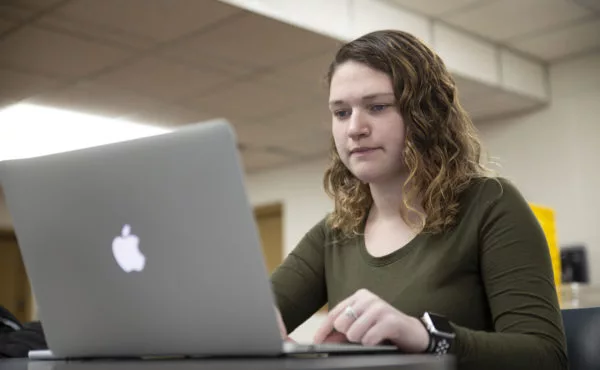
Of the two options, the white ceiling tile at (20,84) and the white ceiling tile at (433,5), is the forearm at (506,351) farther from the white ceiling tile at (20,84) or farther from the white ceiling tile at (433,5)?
the white ceiling tile at (20,84)

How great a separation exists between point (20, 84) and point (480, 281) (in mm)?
3843

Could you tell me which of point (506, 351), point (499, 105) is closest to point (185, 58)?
point (499, 105)

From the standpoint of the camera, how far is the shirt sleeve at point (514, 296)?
36.4 inches

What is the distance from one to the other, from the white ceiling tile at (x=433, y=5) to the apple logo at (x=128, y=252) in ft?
11.4

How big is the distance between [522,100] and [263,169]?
9.74 feet

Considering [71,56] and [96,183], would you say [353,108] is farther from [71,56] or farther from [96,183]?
[71,56]

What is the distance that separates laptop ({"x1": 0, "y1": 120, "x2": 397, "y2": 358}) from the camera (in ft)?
2.26

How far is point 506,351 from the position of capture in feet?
3.09

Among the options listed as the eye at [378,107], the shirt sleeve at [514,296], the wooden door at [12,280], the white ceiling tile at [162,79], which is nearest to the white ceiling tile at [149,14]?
the white ceiling tile at [162,79]

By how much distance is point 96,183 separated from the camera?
0.78 metres

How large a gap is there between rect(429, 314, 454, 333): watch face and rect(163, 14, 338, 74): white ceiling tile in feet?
9.12

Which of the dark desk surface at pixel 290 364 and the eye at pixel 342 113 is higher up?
the eye at pixel 342 113

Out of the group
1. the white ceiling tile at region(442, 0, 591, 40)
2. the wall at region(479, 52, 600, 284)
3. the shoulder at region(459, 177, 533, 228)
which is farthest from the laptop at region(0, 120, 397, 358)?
the wall at region(479, 52, 600, 284)

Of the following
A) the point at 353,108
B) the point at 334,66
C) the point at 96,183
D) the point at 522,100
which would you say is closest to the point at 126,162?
the point at 96,183
